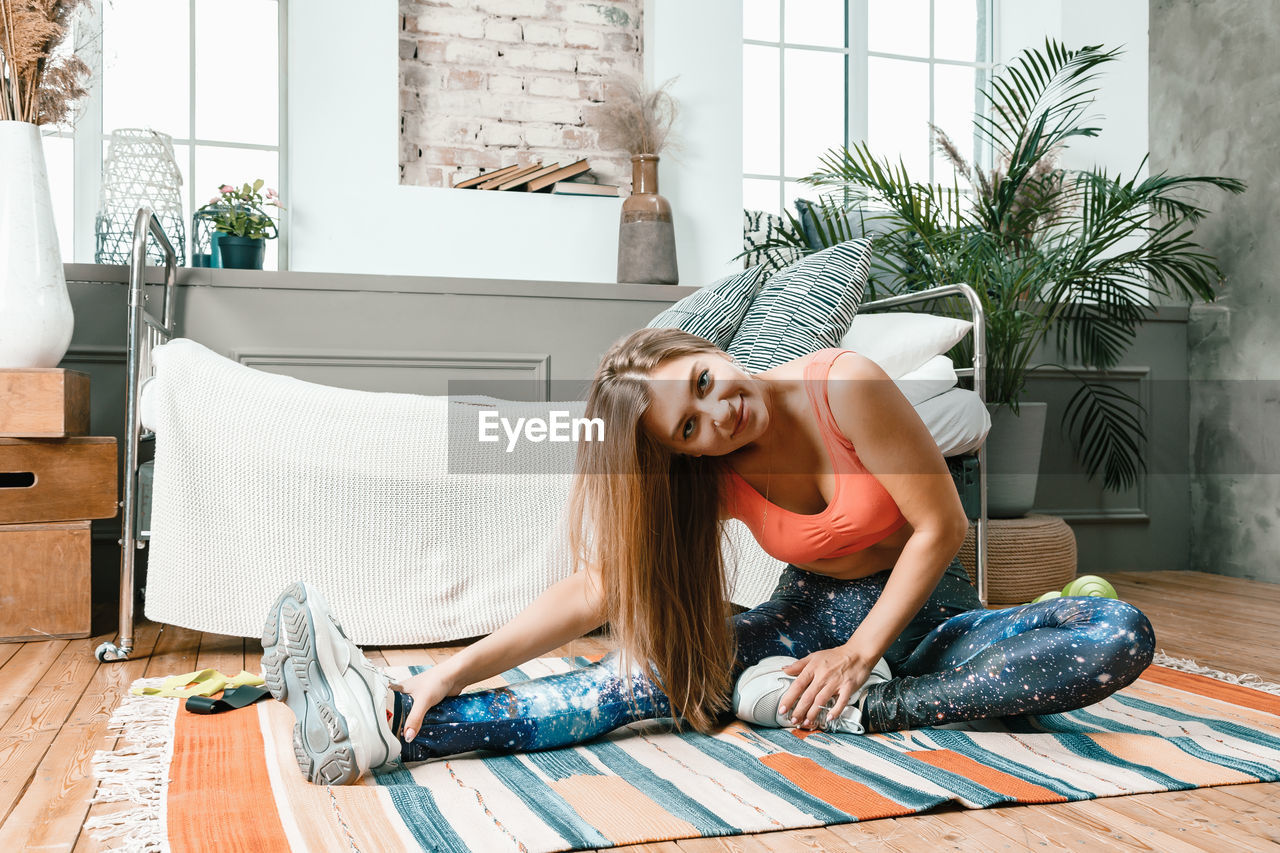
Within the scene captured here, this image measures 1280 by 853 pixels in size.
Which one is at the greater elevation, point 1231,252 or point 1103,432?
point 1231,252

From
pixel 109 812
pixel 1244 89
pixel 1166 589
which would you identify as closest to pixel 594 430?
pixel 109 812

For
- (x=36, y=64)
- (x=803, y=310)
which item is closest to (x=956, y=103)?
(x=803, y=310)

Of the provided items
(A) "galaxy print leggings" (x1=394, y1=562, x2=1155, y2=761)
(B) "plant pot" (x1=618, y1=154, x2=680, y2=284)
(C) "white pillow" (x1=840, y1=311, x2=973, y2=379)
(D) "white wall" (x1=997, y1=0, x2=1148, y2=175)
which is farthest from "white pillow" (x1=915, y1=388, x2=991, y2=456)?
(D) "white wall" (x1=997, y1=0, x2=1148, y2=175)

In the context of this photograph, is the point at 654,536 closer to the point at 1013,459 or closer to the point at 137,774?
the point at 137,774

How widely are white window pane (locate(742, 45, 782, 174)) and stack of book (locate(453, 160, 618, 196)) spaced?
0.72 meters

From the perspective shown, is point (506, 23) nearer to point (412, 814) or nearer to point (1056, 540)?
point (1056, 540)

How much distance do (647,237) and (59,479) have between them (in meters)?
1.79

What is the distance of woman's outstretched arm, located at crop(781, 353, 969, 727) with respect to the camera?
51.6 inches

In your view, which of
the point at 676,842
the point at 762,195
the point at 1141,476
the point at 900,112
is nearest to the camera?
the point at 676,842

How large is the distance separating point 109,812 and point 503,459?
115 cm

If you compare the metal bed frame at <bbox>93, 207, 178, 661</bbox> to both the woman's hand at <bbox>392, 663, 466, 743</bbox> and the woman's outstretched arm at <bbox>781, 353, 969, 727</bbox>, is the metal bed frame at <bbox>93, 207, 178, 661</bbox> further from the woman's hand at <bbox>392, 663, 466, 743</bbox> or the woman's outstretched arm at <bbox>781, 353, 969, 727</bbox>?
the woman's outstretched arm at <bbox>781, 353, 969, 727</bbox>

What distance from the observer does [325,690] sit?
117cm

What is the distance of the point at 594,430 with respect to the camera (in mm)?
1322

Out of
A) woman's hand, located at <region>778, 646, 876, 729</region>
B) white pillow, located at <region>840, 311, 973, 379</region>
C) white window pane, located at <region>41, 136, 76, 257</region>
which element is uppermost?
white window pane, located at <region>41, 136, 76, 257</region>
